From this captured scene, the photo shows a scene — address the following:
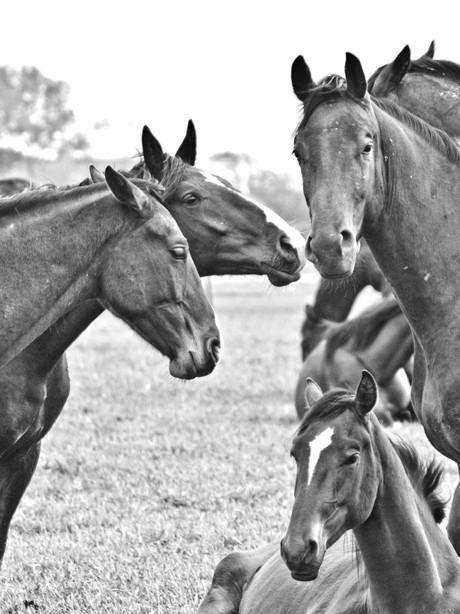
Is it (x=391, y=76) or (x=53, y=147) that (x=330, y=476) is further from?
(x=53, y=147)

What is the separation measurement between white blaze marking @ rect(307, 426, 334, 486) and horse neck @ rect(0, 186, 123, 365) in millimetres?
1232

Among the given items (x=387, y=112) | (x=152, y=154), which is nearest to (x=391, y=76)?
(x=387, y=112)

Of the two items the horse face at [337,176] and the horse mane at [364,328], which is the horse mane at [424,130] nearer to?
the horse face at [337,176]

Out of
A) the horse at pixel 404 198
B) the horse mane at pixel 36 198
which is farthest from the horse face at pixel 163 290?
the horse at pixel 404 198

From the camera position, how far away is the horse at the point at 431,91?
4.66 metres

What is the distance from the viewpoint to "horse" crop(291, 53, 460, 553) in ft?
13.4

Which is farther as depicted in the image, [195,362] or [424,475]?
[424,475]

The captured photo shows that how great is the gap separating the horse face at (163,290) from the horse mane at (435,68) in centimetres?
135

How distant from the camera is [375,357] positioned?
10234 mm

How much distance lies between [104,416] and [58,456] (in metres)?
1.94

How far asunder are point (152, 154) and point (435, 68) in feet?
5.37

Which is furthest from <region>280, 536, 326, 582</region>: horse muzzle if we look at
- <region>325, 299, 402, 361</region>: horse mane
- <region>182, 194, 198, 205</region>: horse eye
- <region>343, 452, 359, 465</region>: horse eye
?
<region>325, 299, 402, 361</region>: horse mane

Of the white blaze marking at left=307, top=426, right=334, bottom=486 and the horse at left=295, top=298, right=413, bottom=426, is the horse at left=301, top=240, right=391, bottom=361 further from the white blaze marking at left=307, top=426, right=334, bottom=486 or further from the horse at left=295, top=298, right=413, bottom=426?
the white blaze marking at left=307, top=426, right=334, bottom=486

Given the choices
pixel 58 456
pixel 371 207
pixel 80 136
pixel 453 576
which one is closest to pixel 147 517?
pixel 58 456
